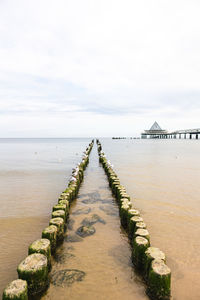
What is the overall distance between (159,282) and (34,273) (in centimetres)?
223

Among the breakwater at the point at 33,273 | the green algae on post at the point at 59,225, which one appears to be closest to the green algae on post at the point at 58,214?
the green algae on post at the point at 59,225

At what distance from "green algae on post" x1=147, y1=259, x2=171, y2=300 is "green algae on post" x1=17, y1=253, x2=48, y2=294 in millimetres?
2003

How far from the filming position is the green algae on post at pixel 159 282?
3.27 m

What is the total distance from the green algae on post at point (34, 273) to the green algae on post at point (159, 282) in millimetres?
2003

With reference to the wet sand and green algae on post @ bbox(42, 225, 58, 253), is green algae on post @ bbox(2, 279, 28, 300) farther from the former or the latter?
green algae on post @ bbox(42, 225, 58, 253)

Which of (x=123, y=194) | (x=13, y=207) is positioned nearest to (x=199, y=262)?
Result: (x=123, y=194)

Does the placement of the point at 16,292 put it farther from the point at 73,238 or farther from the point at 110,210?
the point at 110,210

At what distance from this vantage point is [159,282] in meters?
3.28

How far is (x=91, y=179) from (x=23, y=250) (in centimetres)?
805

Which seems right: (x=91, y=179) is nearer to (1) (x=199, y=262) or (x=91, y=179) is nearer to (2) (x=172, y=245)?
(2) (x=172, y=245)

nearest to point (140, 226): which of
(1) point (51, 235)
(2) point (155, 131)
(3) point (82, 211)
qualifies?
(1) point (51, 235)

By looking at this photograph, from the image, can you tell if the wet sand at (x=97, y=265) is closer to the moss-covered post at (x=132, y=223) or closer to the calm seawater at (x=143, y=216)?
the calm seawater at (x=143, y=216)

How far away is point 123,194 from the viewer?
7367 mm

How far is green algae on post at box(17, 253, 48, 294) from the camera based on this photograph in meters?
3.32
